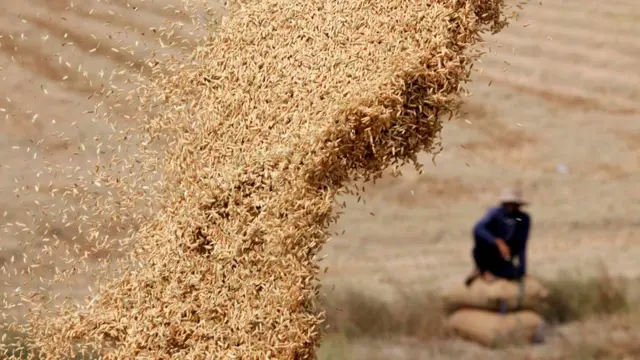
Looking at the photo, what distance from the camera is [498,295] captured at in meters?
1.90

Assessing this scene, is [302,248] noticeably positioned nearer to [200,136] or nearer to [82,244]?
[200,136]

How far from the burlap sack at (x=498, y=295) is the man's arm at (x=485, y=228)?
4.0 inches

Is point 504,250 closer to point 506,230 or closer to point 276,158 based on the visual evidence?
point 506,230

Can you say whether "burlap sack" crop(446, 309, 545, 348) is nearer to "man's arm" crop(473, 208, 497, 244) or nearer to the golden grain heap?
"man's arm" crop(473, 208, 497, 244)

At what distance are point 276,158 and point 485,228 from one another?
0.65m

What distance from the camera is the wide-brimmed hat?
6.40 ft

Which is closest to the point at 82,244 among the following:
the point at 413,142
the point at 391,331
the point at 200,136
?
the point at 200,136

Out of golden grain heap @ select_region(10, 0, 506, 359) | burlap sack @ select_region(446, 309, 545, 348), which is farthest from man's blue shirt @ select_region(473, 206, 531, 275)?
golden grain heap @ select_region(10, 0, 506, 359)

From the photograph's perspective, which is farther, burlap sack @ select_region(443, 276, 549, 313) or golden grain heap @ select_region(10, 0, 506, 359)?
burlap sack @ select_region(443, 276, 549, 313)

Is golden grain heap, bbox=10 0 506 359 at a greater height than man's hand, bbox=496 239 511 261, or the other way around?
golden grain heap, bbox=10 0 506 359

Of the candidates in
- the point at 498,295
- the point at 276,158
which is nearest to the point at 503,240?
the point at 498,295

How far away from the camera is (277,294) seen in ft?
4.93

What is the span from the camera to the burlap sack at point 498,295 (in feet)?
6.24

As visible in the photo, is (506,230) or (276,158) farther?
(506,230)
